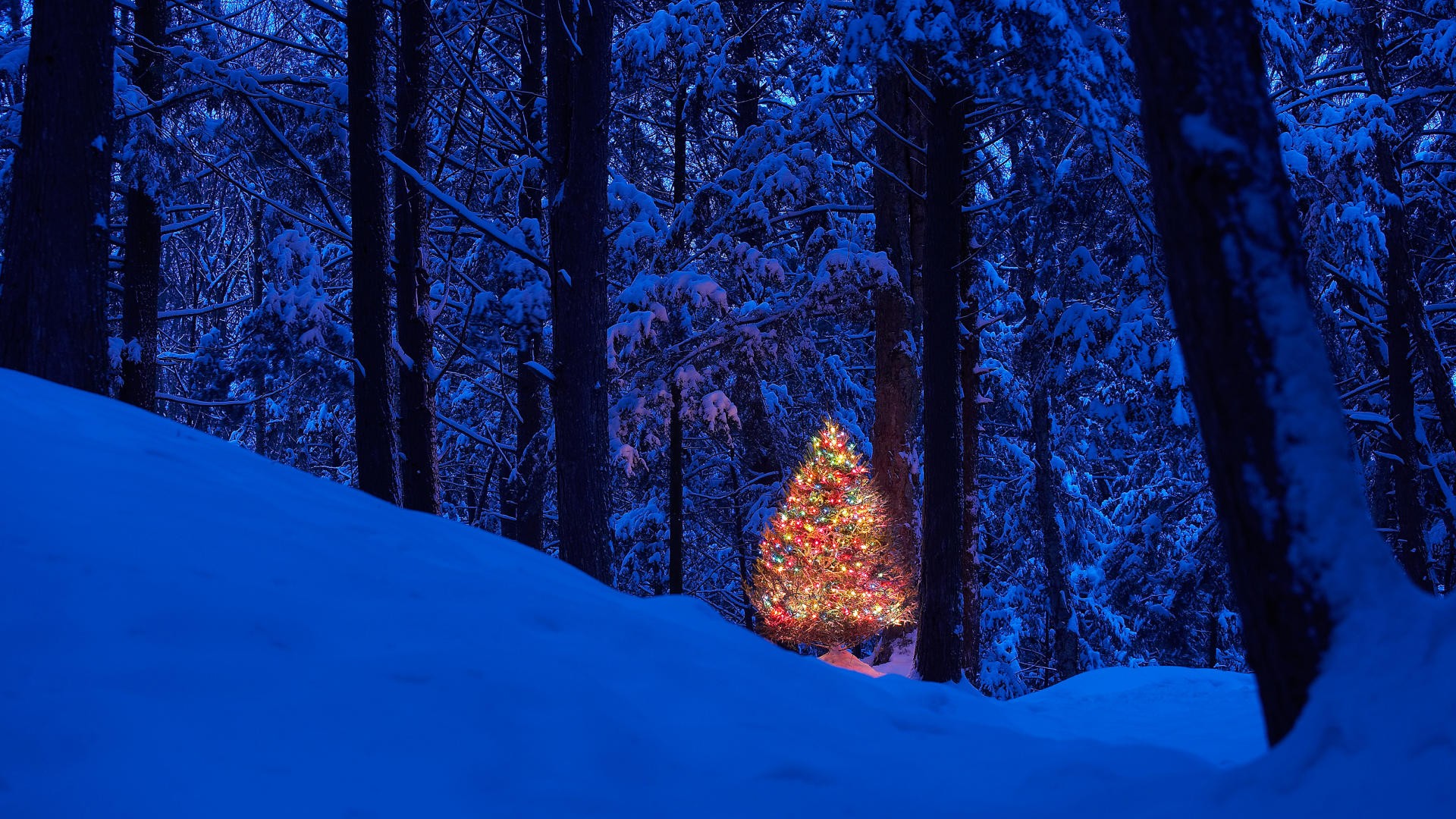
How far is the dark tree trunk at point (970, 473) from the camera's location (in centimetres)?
1177

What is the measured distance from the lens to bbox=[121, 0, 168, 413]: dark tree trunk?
11242 millimetres

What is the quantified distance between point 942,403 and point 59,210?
742 cm

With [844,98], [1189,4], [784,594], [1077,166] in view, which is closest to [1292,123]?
[1077,166]

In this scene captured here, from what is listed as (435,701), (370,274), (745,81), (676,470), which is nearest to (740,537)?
(676,470)

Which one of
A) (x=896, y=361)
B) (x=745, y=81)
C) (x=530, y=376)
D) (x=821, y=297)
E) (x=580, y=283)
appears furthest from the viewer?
(x=745, y=81)

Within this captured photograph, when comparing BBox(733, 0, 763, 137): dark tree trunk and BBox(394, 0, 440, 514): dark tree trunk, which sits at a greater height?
BBox(733, 0, 763, 137): dark tree trunk

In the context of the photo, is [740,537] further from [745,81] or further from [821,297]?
[745,81]

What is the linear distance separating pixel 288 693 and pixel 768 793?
141cm

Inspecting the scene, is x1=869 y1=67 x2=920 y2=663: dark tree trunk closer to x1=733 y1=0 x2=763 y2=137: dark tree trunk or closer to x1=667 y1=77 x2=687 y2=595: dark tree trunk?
x1=667 y1=77 x2=687 y2=595: dark tree trunk

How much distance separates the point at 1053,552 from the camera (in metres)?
17.2

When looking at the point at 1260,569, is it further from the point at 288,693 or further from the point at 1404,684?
the point at 288,693

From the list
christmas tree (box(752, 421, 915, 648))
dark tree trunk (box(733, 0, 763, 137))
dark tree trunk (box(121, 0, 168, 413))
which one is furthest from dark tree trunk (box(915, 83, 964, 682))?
dark tree trunk (box(121, 0, 168, 413))

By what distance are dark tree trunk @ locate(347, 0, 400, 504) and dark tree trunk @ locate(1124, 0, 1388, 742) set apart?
25.2 feet

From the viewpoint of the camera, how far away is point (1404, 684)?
2.61 metres
